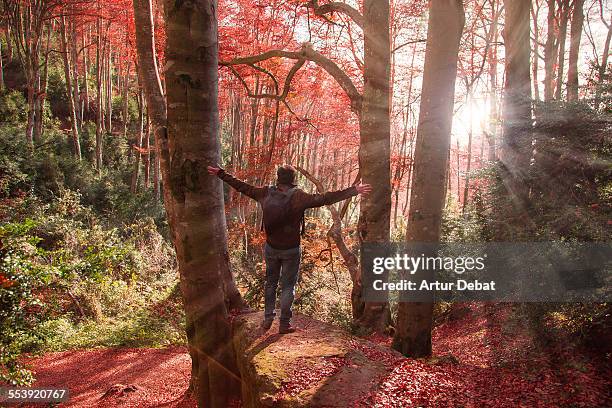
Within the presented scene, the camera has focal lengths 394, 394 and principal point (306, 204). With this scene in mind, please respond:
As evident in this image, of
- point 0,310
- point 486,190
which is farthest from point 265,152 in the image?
point 0,310

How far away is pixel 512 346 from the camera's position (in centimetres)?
534

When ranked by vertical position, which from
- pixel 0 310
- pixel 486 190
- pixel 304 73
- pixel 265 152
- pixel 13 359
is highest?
pixel 304 73

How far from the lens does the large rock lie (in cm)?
312

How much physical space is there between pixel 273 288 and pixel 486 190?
173 inches

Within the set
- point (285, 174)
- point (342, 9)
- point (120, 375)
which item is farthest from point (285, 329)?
point (342, 9)

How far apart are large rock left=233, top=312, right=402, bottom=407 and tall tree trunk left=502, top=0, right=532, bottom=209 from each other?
356 cm

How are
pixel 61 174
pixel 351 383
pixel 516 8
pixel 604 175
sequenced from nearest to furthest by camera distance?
pixel 351 383 → pixel 604 175 → pixel 516 8 → pixel 61 174

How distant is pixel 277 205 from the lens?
13.7ft

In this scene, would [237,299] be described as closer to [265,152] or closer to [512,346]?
[512,346]

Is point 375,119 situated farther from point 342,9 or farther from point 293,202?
point 293,202

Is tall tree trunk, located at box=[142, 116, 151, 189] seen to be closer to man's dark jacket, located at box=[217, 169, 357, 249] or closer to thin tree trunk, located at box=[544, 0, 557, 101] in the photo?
man's dark jacket, located at box=[217, 169, 357, 249]

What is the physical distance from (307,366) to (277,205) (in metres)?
1.61

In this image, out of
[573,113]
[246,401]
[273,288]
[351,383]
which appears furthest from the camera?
[573,113]

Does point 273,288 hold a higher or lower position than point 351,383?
higher
